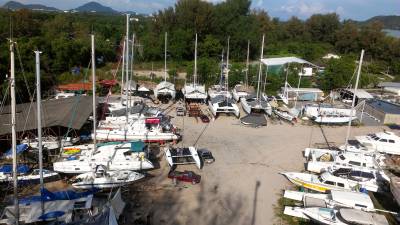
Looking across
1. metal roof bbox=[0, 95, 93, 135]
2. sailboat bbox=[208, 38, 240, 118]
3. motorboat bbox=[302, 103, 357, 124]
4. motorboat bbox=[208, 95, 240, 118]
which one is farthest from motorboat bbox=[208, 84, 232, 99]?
metal roof bbox=[0, 95, 93, 135]

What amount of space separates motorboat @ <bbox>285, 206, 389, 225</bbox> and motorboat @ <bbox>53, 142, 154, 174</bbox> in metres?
8.03

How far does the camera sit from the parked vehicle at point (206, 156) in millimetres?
21391

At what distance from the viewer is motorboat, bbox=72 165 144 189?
17.2m

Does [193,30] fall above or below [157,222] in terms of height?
above

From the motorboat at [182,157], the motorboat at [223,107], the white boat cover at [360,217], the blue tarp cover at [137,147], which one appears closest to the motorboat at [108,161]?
the blue tarp cover at [137,147]

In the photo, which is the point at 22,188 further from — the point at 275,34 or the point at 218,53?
the point at 275,34

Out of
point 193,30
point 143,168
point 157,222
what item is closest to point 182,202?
point 157,222

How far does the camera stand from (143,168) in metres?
19.5

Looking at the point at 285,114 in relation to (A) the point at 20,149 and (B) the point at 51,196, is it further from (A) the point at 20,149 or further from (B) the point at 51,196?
(B) the point at 51,196

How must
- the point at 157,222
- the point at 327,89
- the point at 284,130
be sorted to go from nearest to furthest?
the point at 157,222, the point at 284,130, the point at 327,89

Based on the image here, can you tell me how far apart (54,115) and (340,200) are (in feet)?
56.4

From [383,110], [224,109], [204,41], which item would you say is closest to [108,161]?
[224,109]

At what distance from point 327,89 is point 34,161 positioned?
107ft

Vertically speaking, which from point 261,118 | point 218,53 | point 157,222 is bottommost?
point 157,222
